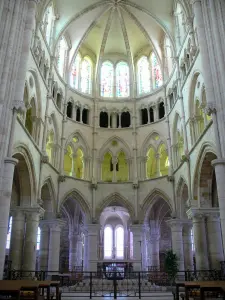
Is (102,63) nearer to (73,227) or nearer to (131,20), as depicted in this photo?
(131,20)

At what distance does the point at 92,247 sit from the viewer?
2673 centimetres

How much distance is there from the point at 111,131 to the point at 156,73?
7491 millimetres

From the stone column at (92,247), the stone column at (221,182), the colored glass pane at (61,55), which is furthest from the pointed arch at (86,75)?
the stone column at (221,182)

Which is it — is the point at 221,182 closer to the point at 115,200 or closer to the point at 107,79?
the point at 115,200

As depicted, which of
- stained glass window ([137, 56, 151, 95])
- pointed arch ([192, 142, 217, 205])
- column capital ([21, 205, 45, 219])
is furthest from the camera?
stained glass window ([137, 56, 151, 95])

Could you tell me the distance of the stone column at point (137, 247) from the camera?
2609 centimetres

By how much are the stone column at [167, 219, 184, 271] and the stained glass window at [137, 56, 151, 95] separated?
13.6 meters

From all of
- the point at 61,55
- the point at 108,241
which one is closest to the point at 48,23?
the point at 61,55

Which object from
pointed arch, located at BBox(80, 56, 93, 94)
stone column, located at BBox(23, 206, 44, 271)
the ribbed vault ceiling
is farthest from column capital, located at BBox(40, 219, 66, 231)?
the ribbed vault ceiling

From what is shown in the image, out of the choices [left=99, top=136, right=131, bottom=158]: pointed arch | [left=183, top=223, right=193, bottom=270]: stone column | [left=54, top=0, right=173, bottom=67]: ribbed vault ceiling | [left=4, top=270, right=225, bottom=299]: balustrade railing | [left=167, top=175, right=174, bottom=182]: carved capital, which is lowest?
[left=4, top=270, right=225, bottom=299]: balustrade railing

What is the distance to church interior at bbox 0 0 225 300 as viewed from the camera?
1755 centimetres

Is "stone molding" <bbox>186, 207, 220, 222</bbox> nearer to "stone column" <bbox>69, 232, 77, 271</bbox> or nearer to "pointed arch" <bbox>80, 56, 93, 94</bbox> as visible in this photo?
"stone column" <bbox>69, 232, 77, 271</bbox>

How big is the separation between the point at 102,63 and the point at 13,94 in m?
19.9

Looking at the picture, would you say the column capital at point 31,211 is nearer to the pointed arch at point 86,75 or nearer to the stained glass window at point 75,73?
the stained glass window at point 75,73
